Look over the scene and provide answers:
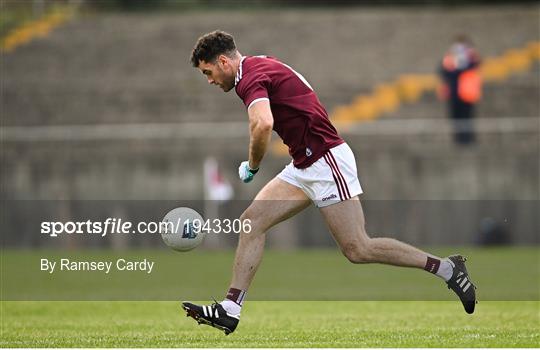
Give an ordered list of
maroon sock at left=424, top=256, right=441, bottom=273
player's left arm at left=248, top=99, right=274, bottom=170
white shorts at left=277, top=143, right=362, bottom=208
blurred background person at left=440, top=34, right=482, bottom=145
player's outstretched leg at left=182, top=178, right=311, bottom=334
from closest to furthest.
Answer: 1. player's left arm at left=248, top=99, right=274, bottom=170
2. player's outstretched leg at left=182, top=178, right=311, bottom=334
3. white shorts at left=277, top=143, right=362, bottom=208
4. maroon sock at left=424, top=256, right=441, bottom=273
5. blurred background person at left=440, top=34, right=482, bottom=145

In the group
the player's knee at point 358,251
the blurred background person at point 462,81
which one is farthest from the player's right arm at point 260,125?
the blurred background person at point 462,81

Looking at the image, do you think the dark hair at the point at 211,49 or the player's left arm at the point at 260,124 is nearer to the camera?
the player's left arm at the point at 260,124

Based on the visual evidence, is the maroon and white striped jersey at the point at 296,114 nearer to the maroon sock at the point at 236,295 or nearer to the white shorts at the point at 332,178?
the white shorts at the point at 332,178

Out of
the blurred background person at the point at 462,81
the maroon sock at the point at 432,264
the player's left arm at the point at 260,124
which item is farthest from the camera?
the blurred background person at the point at 462,81

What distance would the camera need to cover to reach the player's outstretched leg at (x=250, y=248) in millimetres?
8578

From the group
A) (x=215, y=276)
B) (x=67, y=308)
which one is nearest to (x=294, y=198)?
(x=67, y=308)

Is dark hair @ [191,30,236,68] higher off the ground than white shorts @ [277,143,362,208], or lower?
higher

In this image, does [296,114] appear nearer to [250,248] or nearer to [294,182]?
[294,182]

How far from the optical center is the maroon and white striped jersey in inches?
343

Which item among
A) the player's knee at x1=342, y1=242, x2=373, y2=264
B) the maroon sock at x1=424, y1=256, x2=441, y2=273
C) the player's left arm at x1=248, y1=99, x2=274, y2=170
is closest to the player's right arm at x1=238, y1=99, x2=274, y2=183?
the player's left arm at x1=248, y1=99, x2=274, y2=170

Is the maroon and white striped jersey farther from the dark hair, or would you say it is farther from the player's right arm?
the player's right arm

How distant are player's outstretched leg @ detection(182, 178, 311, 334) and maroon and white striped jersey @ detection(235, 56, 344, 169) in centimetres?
27

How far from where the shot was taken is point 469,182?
23672mm

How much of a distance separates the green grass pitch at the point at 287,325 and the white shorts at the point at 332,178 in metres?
1.10
